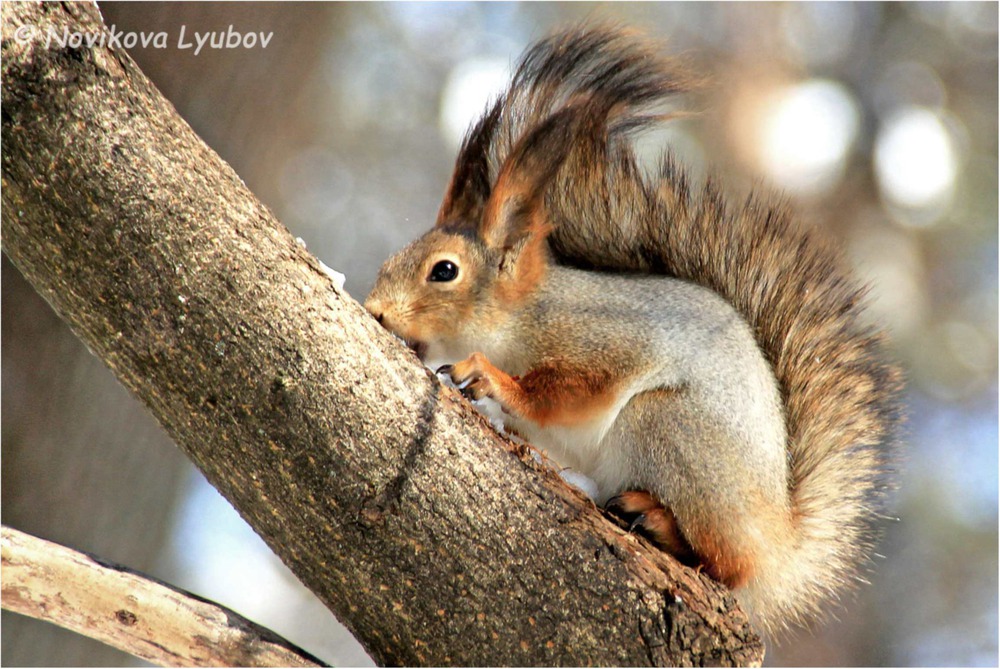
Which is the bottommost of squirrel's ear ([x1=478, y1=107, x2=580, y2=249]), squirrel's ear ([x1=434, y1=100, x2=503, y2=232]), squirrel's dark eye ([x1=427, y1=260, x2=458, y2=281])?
squirrel's dark eye ([x1=427, y1=260, x2=458, y2=281])

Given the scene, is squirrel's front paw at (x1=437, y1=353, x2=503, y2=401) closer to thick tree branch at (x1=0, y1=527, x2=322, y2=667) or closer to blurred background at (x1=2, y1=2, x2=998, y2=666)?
thick tree branch at (x1=0, y1=527, x2=322, y2=667)

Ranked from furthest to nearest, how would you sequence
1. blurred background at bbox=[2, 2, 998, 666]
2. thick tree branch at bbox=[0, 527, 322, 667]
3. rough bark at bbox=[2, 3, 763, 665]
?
1. blurred background at bbox=[2, 2, 998, 666]
2. thick tree branch at bbox=[0, 527, 322, 667]
3. rough bark at bbox=[2, 3, 763, 665]

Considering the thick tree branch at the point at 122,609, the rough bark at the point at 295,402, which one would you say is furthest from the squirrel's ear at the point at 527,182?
the thick tree branch at the point at 122,609

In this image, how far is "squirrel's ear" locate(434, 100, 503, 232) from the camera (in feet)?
6.41

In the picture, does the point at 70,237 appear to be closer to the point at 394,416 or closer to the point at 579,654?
the point at 394,416

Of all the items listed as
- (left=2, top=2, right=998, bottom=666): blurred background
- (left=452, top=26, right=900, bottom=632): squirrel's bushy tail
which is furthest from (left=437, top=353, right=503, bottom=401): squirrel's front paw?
(left=2, top=2, right=998, bottom=666): blurred background

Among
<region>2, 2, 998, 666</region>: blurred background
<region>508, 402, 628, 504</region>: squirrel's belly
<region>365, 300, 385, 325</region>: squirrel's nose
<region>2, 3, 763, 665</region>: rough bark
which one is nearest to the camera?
<region>2, 3, 763, 665</region>: rough bark

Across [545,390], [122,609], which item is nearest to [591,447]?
[545,390]

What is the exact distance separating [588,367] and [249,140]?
167 cm

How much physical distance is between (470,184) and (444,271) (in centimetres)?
26

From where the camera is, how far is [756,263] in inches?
74.2

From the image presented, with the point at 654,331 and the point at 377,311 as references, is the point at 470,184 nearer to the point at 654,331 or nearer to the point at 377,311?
the point at 377,311

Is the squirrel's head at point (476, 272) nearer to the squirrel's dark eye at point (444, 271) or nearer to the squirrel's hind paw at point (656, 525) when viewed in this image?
the squirrel's dark eye at point (444, 271)

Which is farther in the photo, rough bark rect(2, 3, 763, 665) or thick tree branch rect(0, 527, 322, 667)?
thick tree branch rect(0, 527, 322, 667)
